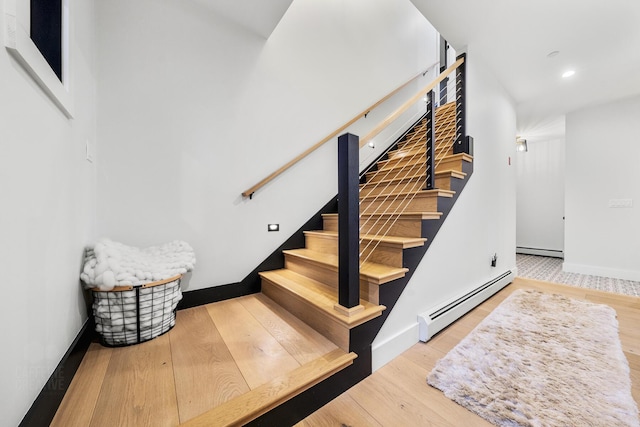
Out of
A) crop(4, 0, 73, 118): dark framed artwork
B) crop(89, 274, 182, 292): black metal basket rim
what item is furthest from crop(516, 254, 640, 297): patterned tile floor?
crop(4, 0, 73, 118): dark framed artwork

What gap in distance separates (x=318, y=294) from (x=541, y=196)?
Result: 589cm

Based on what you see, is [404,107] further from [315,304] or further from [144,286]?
[144,286]

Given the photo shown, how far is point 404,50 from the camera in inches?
133

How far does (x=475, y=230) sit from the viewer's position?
7.43ft

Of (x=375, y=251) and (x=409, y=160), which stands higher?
(x=409, y=160)

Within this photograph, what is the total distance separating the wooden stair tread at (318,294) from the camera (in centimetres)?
117

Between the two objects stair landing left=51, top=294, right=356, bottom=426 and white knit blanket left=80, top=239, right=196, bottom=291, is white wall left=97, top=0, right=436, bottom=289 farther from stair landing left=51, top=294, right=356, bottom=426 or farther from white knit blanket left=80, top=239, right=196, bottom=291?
stair landing left=51, top=294, right=356, bottom=426

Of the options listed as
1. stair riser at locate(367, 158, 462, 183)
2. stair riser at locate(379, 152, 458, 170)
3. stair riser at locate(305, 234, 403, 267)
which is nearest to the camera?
stair riser at locate(305, 234, 403, 267)

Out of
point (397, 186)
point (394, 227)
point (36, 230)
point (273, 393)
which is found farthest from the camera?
point (397, 186)

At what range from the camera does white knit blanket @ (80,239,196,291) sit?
45.2 inches

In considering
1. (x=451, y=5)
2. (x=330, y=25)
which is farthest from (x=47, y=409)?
(x=330, y=25)

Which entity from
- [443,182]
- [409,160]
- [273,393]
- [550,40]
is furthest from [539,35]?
[273,393]

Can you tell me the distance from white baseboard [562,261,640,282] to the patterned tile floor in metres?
0.06

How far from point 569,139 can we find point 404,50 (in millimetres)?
2775
